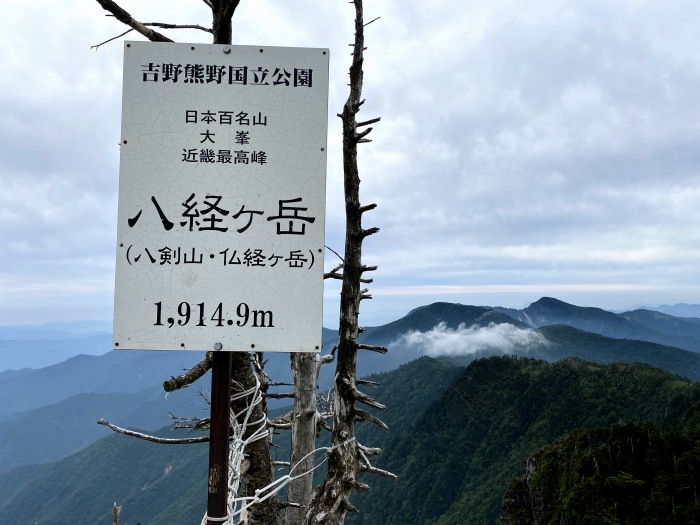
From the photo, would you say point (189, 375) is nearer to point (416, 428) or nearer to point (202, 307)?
point (202, 307)

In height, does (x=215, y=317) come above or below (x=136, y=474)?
above

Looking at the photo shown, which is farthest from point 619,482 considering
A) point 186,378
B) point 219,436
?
point 219,436

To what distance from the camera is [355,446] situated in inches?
208

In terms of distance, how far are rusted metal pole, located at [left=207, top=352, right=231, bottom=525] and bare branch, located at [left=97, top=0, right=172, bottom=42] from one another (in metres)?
2.73

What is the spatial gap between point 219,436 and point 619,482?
6676 cm

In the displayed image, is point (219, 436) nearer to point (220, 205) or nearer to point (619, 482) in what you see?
point (220, 205)

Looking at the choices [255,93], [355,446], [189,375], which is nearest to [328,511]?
[355,446]

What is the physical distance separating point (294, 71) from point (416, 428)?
146 m

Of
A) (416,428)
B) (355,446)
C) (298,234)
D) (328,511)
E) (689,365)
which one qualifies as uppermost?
(298,234)

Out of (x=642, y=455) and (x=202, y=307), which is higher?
(x=202, y=307)

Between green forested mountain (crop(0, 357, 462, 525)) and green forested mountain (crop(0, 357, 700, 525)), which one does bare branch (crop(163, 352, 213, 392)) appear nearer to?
green forested mountain (crop(0, 357, 700, 525))

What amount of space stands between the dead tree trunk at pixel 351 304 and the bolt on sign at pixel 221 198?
1851 mm

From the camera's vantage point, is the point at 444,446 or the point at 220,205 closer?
the point at 220,205

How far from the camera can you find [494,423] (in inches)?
5202
